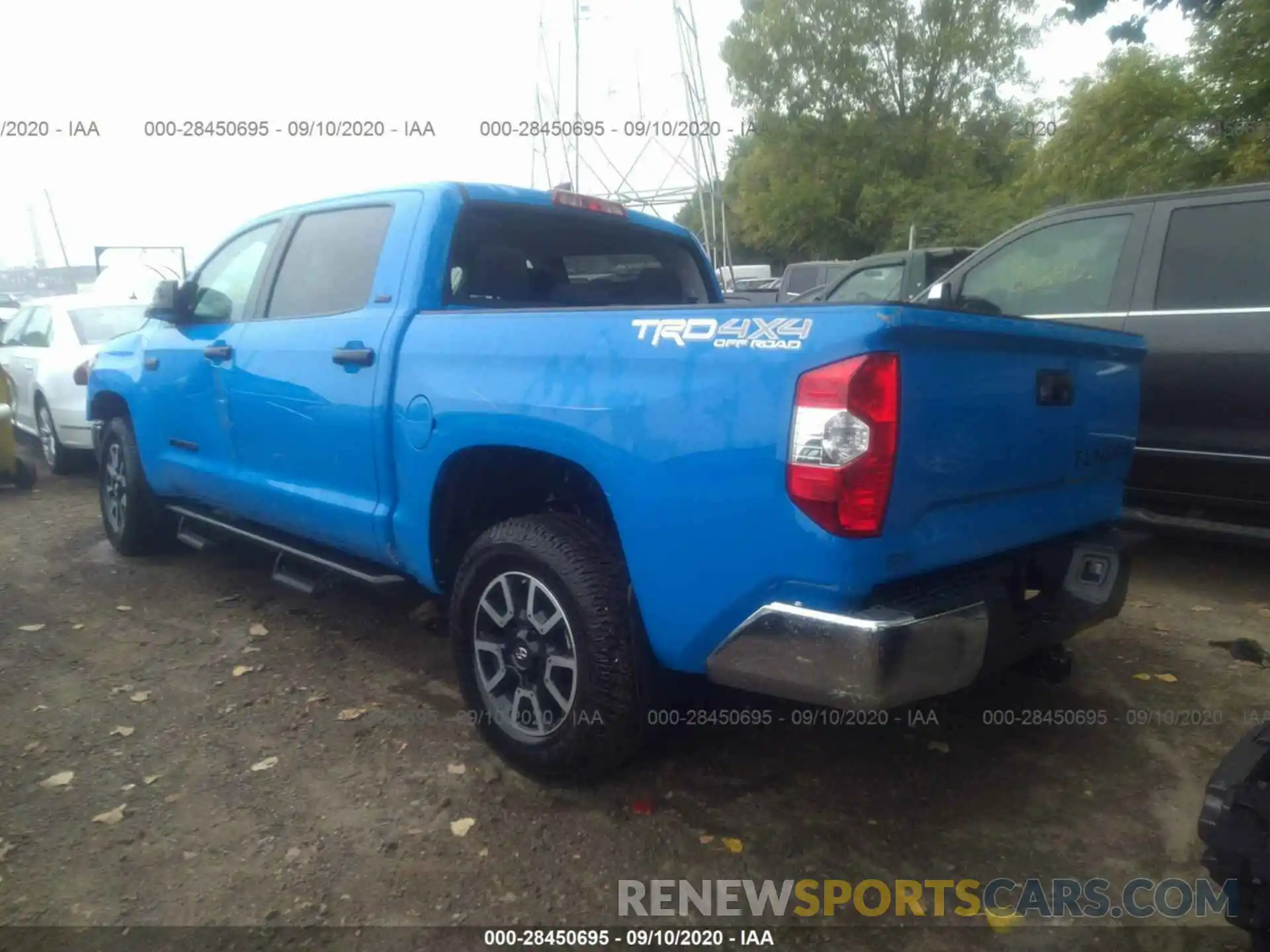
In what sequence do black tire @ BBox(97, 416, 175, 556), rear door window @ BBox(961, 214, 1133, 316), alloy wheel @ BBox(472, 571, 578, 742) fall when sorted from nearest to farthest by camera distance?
alloy wheel @ BBox(472, 571, 578, 742) < rear door window @ BBox(961, 214, 1133, 316) < black tire @ BBox(97, 416, 175, 556)

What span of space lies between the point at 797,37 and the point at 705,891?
3082 cm

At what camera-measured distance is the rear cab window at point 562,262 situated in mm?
3562

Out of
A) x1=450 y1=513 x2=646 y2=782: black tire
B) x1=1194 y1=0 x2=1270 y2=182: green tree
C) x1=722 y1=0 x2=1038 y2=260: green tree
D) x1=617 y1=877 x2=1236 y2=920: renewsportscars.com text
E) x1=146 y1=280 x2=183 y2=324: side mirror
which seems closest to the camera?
x1=617 y1=877 x2=1236 y2=920: renewsportscars.com text

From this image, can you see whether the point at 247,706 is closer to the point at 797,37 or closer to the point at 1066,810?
the point at 1066,810

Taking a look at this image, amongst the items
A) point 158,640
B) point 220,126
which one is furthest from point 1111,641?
point 220,126

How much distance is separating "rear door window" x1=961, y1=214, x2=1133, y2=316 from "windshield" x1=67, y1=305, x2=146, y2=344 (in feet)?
21.0

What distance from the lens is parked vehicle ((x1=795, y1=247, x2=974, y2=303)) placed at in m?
7.54

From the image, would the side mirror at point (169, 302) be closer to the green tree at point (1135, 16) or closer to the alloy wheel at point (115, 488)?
the alloy wheel at point (115, 488)

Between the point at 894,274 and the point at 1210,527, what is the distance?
4.20 m

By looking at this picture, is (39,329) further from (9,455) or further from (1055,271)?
(1055,271)

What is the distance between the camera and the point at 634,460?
2.49 m

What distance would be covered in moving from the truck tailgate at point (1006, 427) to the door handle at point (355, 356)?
1934 millimetres

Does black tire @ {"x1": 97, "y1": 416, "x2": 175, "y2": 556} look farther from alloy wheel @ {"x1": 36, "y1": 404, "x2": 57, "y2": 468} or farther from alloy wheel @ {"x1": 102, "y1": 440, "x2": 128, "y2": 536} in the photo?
alloy wheel @ {"x1": 36, "y1": 404, "x2": 57, "y2": 468}

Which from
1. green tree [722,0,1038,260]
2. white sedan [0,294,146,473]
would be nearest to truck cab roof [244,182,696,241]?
white sedan [0,294,146,473]
